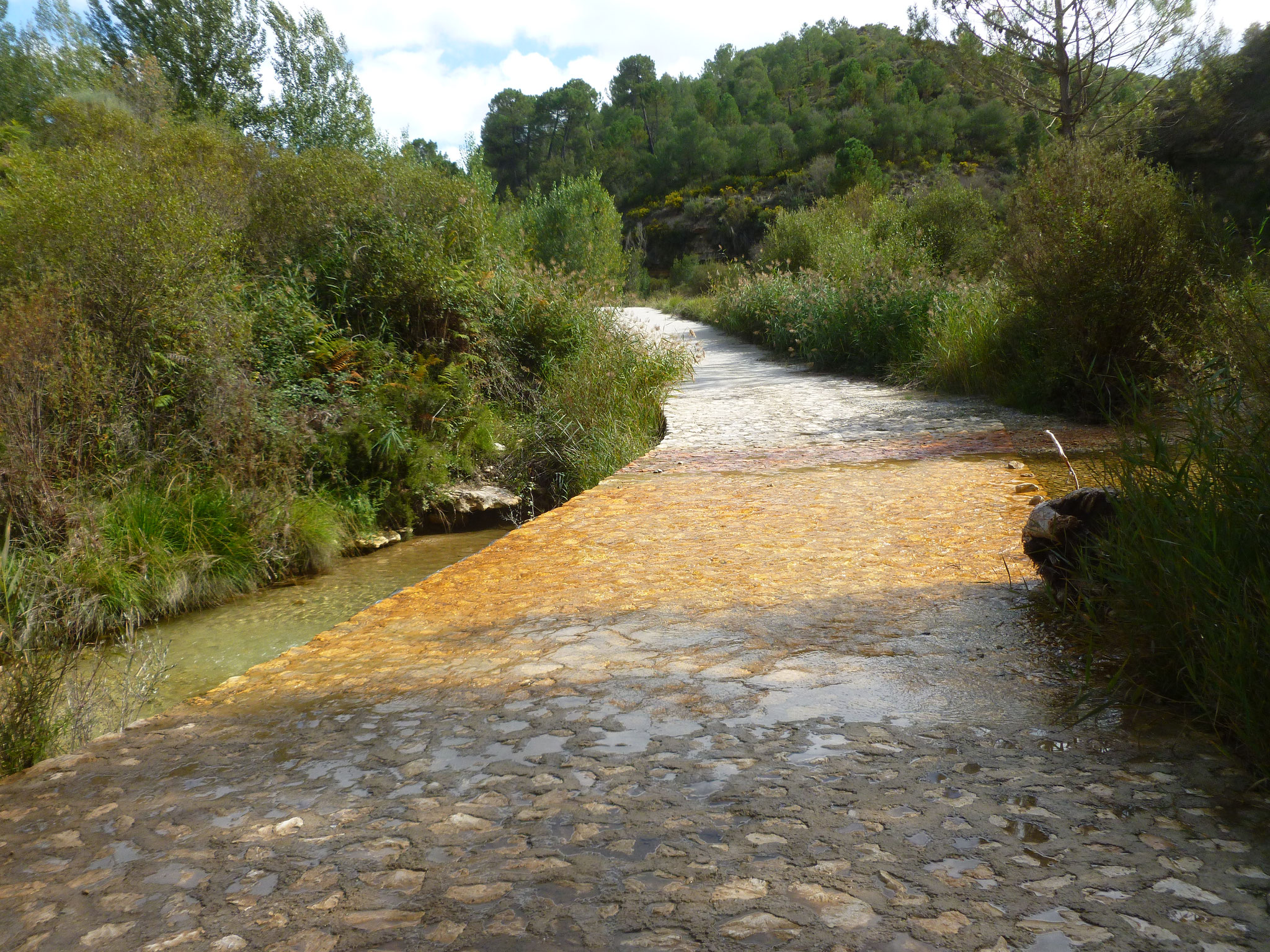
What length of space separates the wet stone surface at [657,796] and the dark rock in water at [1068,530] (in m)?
0.19

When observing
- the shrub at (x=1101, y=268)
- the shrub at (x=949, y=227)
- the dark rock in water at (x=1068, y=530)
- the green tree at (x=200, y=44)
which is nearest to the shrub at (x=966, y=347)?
the shrub at (x=1101, y=268)

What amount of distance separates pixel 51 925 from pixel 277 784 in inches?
23.2

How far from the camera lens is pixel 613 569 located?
13.2 feet

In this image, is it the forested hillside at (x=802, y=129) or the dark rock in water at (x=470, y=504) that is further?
the forested hillside at (x=802, y=129)

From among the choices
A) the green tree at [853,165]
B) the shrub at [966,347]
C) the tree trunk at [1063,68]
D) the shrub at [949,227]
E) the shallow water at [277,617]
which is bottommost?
the shallow water at [277,617]

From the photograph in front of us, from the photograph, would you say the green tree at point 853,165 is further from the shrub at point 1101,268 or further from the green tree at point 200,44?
the shrub at point 1101,268

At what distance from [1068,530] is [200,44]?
27466 millimetres

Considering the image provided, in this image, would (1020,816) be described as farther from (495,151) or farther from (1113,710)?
(495,151)

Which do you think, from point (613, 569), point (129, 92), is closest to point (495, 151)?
point (129, 92)

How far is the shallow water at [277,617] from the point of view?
4855 millimetres

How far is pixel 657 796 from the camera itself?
2.04 metres

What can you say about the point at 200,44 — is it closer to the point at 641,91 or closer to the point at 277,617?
the point at 277,617

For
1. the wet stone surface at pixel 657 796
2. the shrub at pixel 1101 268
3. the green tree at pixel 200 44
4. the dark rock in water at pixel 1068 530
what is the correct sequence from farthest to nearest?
the green tree at pixel 200 44 → the shrub at pixel 1101 268 → the dark rock in water at pixel 1068 530 → the wet stone surface at pixel 657 796

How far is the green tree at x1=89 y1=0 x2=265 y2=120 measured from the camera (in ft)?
75.3
